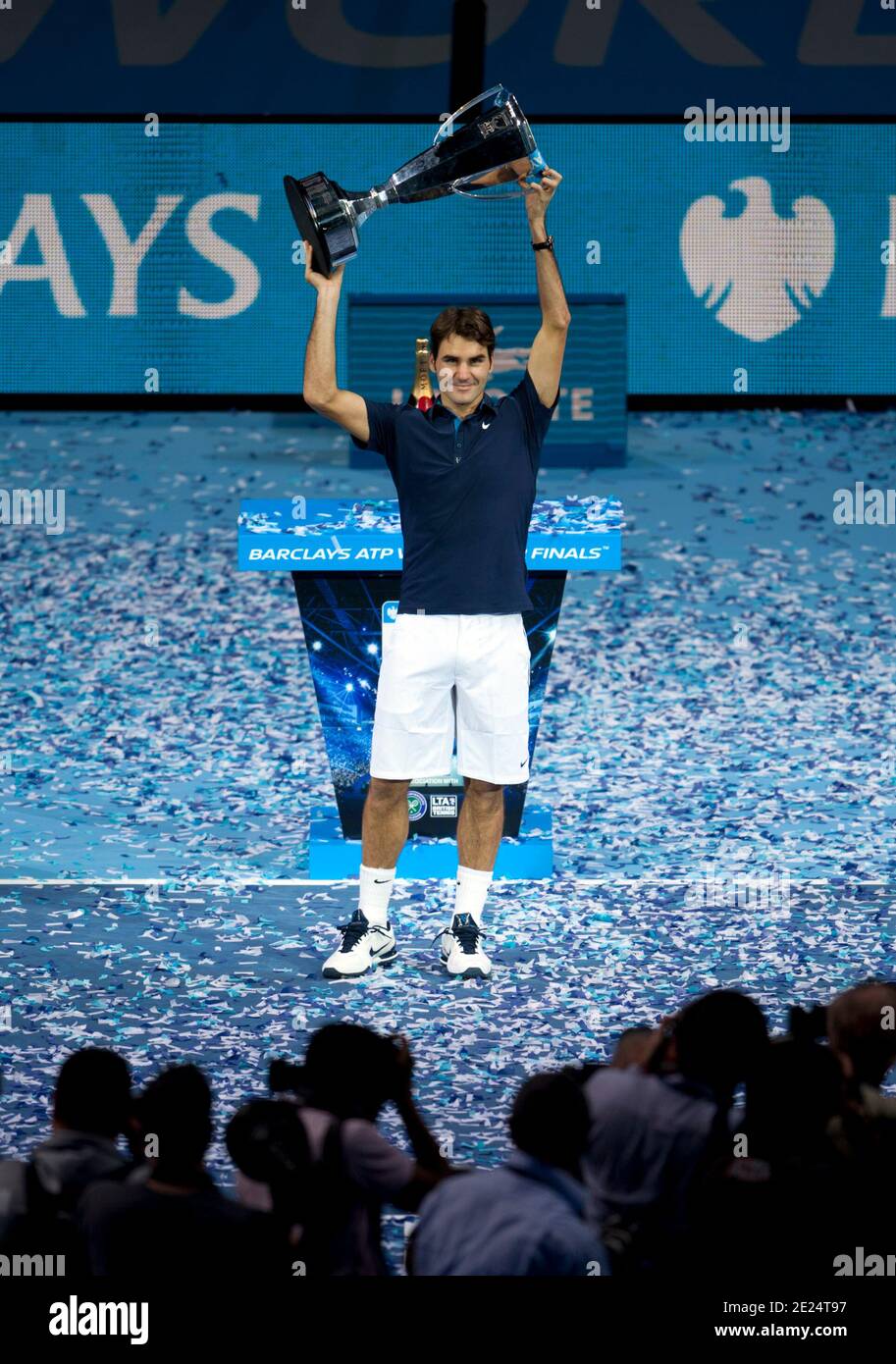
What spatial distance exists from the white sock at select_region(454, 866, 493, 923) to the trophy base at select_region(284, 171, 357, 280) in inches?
73.5

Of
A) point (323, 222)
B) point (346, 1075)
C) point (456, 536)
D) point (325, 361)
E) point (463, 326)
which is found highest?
point (323, 222)

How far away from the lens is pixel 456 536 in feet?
19.9

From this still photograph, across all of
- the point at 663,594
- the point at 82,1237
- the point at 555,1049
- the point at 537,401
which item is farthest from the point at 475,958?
the point at 663,594

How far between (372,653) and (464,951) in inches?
53.5

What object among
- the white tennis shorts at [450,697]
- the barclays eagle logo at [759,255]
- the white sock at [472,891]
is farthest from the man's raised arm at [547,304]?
the barclays eagle logo at [759,255]

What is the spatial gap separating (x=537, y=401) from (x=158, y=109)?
32.1 feet

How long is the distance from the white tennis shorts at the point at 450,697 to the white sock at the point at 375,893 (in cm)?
32

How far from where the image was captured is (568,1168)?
11.7 ft

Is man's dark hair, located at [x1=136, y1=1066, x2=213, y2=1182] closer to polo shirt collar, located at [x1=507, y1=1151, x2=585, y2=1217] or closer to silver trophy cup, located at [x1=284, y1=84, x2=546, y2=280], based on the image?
polo shirt collar, located at [x1=507, y1=1151, x2=585, y2=1217]

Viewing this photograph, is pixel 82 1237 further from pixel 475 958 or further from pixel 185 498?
pixel 185 498

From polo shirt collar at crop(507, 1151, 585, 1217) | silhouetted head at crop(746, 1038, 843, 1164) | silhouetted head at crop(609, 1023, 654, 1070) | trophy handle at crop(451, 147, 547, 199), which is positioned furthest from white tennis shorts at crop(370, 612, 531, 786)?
polo shirt collar at crop(507, 1151, 585, 1217)

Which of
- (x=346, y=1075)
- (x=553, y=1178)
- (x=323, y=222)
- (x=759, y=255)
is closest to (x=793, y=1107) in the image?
(x=553, y=1178)

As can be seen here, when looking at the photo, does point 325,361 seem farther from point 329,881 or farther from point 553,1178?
point 553,1178

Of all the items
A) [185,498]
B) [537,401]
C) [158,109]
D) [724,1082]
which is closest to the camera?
[724,1082]
